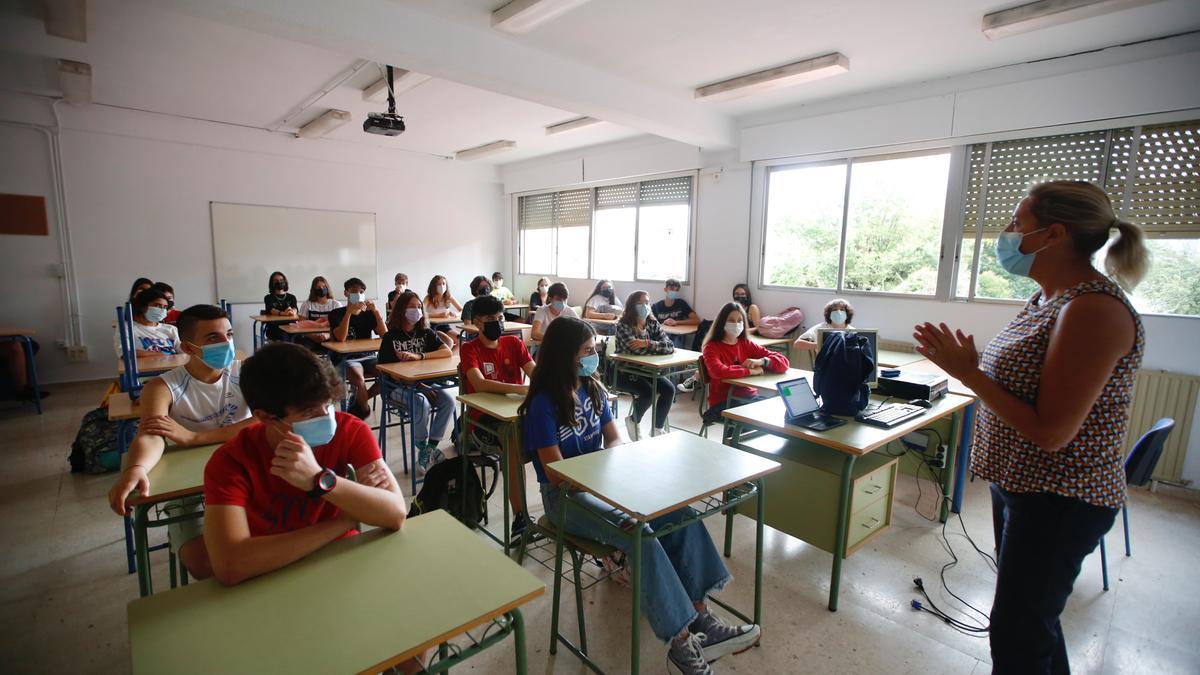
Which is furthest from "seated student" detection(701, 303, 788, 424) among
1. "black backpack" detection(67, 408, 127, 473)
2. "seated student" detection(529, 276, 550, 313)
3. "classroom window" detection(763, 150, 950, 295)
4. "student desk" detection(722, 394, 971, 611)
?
"black backpack" detection(67, 408, 127, 473)

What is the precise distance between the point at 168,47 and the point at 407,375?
3.47 metres

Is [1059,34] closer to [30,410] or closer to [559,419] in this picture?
[559,419]

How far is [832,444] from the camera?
90.4 inches

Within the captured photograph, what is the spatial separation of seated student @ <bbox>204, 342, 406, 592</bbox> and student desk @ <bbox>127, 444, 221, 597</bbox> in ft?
1.68

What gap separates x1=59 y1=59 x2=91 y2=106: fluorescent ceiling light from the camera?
4629 mm

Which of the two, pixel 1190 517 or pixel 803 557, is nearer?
pixel 803 557

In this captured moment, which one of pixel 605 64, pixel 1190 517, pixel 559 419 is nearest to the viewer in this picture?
pixel 559 419

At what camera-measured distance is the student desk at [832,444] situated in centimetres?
230

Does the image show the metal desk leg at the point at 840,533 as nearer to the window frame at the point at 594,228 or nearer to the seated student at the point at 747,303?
the seated student at the point at 747,303

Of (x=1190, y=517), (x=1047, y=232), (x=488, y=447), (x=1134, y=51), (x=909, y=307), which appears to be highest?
(x=1134, y=51)

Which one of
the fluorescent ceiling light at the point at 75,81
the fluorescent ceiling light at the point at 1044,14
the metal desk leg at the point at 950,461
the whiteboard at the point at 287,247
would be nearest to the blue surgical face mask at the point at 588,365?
the metal desk leg at the point at 950,461

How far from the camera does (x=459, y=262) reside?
30.7 feet

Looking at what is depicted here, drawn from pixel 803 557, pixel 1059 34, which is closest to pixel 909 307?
pixel 1059 34

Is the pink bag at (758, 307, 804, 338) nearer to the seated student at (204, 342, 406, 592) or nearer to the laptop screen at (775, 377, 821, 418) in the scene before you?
the laptop screen at (775, 377, 821, 418)
